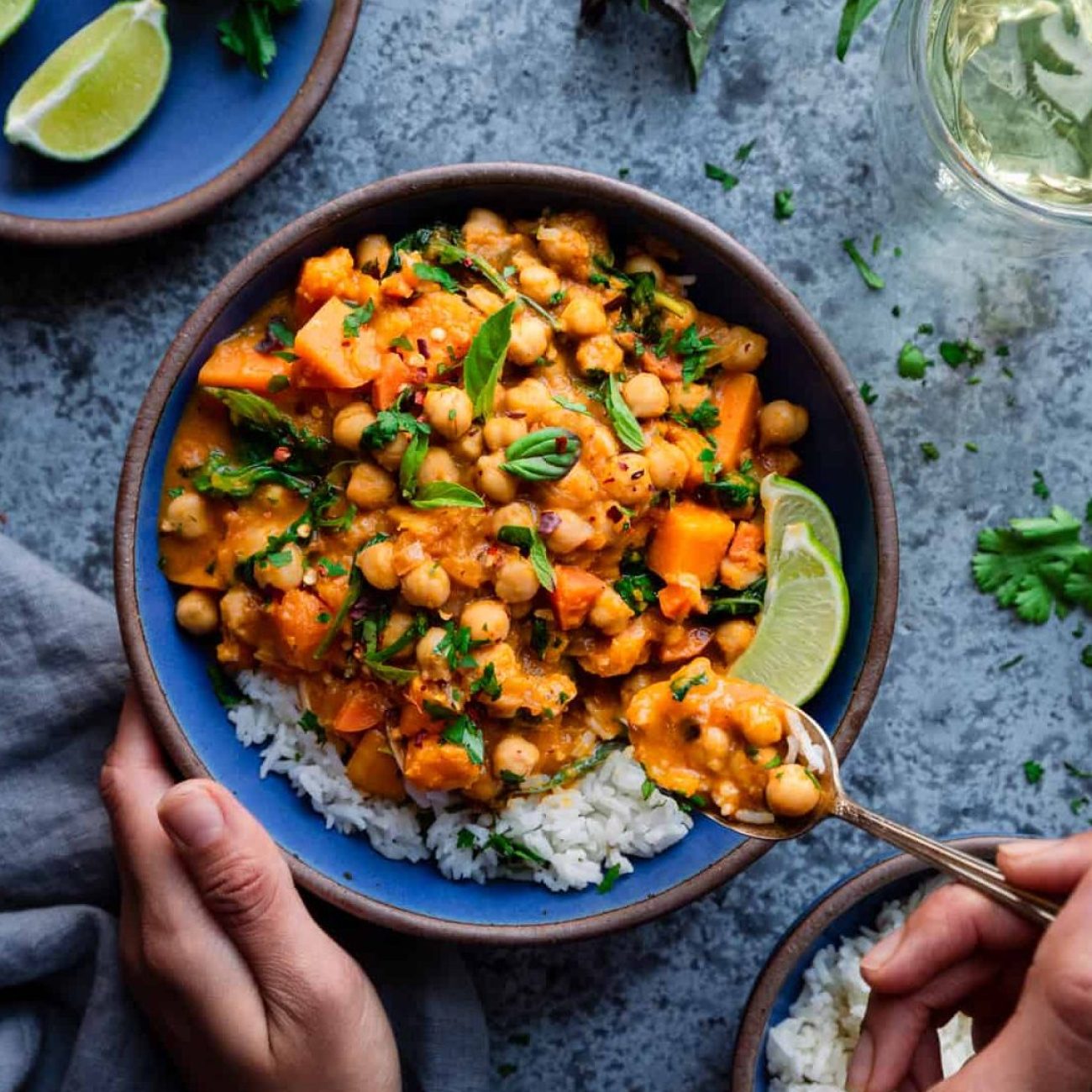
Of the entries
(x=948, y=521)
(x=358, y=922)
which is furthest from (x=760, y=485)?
(x=358, y=922)

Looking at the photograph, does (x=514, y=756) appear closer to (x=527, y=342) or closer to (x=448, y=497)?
(x=448, y=497)

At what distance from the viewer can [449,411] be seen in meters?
3.09

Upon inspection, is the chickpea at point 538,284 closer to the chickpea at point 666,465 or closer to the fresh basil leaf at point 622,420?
the fresh basil leaf at point 622,420

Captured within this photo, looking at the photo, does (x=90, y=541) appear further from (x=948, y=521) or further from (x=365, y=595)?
(x=948, y=521)

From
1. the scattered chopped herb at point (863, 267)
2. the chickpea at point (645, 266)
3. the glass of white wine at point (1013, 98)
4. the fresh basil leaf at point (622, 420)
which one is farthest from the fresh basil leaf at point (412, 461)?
the glass of white wine at point (1013, 98)

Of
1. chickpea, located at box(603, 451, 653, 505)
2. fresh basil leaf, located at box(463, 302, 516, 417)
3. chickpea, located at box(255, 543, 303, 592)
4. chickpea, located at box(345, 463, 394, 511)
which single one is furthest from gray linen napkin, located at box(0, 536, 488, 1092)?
chickpea, located at box(603, 451, 653, 505)

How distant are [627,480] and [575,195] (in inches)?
28.5

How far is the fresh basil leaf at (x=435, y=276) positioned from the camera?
325 centimetres

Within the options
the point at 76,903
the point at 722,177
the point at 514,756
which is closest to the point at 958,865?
the point at 514,756

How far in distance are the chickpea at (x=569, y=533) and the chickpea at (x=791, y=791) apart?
669 mm

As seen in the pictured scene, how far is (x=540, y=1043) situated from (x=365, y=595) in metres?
1.50

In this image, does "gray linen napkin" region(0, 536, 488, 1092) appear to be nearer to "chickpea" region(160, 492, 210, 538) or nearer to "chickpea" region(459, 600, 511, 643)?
"chickpea" region(160, 492, 210, 538)

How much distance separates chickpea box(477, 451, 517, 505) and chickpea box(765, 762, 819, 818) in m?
0.86

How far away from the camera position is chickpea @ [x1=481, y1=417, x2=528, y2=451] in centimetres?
313
